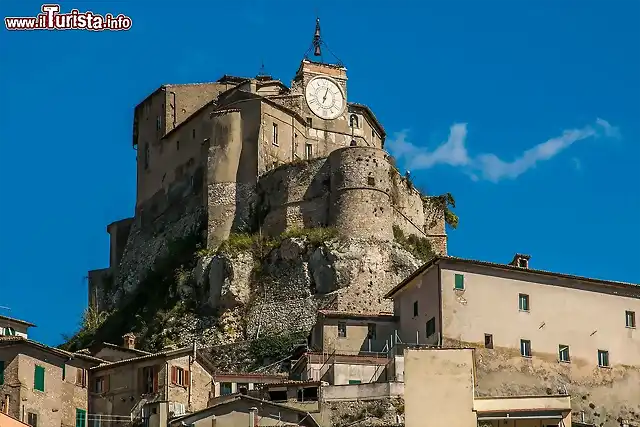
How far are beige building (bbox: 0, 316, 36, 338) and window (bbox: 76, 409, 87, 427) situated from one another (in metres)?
9.24

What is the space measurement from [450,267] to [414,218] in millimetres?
26823

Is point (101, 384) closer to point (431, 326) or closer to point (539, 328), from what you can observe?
point (431, 326)

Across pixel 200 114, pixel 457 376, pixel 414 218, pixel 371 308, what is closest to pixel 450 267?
pixel 457 376

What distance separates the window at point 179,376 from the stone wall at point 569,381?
10.8 meters

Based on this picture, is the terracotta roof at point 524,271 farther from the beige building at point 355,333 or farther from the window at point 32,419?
the window at point 32,419

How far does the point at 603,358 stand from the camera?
70938 mm

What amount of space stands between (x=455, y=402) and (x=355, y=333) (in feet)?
54.1

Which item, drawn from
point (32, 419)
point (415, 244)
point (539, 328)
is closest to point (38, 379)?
point (32, 419)

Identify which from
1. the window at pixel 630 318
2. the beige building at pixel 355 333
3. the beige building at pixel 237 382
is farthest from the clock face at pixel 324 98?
the window at pixel 630 318

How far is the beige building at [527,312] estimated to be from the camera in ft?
227

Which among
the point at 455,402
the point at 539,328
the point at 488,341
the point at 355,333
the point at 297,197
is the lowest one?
the point at 455,402

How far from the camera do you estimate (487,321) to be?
6912cm

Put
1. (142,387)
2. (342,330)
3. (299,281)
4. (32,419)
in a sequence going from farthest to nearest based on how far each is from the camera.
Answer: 1. (299,281)
2. (342,330)
3. (142,387)
4. (32,419)

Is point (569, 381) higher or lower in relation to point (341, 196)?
lower
